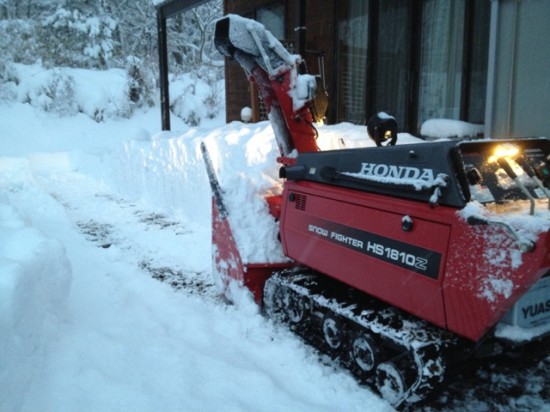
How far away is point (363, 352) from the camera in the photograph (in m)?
2.85

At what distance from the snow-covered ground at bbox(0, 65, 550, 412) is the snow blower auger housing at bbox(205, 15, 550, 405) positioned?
0.33 metres

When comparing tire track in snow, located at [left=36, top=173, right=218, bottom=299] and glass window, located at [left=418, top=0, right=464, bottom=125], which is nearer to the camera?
tire track in snow, located at [left=36, top=173, right=218, bottom=299]

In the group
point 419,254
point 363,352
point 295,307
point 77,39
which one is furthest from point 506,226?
point 77,39

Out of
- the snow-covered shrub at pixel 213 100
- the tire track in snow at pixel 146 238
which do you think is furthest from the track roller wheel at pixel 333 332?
the snow-covered shrub at pixel 213 100

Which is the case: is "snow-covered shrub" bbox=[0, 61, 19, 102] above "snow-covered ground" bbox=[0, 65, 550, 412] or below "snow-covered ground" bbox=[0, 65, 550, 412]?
above

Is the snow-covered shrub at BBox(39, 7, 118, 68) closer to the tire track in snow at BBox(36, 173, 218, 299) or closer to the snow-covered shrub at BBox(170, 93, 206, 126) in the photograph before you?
the snow-covered shrub at BBox(170, 93, 206, 126)

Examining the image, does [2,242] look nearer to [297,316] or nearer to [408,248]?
[297,316]

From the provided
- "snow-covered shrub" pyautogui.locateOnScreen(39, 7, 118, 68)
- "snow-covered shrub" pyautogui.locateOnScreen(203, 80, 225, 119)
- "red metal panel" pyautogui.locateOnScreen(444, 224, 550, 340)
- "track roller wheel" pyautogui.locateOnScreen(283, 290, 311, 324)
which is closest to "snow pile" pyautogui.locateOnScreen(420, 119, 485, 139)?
"track roller wheel" pyautogui.locateOnScreen(283, 290, 311, 324)

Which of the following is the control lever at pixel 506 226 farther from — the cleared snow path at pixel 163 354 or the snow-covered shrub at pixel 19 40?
the snow-covered shrub at pixel 19 40

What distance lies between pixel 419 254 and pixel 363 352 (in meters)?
0.77

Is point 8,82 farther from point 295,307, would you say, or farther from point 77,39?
point 295,307

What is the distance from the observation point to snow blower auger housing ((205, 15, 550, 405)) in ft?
7.13

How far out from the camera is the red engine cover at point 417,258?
2141 mm

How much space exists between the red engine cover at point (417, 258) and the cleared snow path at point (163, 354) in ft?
2.18
